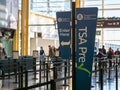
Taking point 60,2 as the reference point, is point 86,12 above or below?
below

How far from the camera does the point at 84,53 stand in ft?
19.8

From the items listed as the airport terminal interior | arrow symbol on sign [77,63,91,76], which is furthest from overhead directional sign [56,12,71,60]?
arrow symbol on sign [77,63,91,76]

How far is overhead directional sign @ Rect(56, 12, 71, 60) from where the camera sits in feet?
22.6

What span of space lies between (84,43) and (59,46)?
194 cm

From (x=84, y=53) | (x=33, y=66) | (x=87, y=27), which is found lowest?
(x=33, y=66)

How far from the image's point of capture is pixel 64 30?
7125 mm

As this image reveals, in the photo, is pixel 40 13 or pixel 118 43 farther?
pixel 118 43

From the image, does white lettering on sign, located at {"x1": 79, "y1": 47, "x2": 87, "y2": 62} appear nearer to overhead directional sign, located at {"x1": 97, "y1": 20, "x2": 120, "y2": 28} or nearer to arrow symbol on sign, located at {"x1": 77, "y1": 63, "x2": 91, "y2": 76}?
arrow symbol on sign, located at {"x1": 77, "y1": 63, "x2": 91, "y2": 76}

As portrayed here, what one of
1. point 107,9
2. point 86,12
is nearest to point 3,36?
point 107,9

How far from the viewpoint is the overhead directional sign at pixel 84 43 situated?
5957 mm

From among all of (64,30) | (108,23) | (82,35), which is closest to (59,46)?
(64,30)

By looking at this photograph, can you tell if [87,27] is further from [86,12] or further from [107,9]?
[107,9]

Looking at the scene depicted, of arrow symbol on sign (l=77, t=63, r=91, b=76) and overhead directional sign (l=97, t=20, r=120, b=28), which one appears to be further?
overhead directional sign (l=97, t=20, r=120, b=28)

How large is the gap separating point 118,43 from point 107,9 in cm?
434
